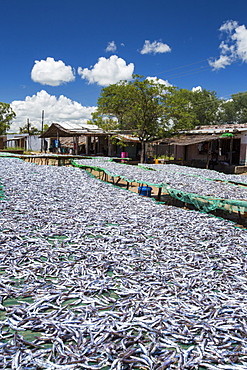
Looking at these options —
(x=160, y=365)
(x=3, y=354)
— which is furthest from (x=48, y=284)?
(x=160, y=365)

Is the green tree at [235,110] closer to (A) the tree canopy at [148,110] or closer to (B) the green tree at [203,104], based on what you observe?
(B) the green tree at [203,104]

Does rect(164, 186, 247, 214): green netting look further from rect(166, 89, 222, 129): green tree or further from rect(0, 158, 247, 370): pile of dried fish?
rect(166, 89, 222, 129): green tree

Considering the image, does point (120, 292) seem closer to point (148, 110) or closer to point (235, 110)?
point (148, 110)

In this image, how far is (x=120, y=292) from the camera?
2.30m

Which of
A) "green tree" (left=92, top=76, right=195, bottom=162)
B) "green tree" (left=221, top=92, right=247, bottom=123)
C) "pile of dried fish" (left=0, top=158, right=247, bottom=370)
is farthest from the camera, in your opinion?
"green tree" (left=221, top=92, right=247, bottom=123)

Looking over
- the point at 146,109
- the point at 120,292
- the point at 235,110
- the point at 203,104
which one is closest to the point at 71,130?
the point at 146,109

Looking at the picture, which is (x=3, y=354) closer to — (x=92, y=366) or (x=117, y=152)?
(x=92, y=366)

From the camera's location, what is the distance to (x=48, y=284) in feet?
7.80

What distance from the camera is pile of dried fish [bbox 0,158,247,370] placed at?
65.0 inches

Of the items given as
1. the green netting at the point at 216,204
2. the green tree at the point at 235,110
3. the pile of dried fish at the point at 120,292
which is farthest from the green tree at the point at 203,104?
the pile of dried fish at the point at 120,292

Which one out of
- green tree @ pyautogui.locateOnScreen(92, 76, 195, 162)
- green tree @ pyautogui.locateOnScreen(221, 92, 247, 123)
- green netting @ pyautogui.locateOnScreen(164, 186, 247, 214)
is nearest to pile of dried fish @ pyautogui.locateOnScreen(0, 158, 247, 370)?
green netting @ pyautogui.locateOnScreen(164, 186, 247, 214)

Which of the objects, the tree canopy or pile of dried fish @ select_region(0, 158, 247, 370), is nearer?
pile of dried fish @ select_region(0, 158, 247, 370)

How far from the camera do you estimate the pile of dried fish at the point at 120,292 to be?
5.41 ft

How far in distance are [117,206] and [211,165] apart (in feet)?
53.9
